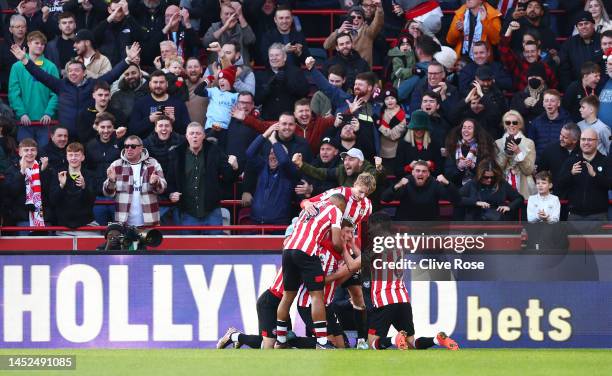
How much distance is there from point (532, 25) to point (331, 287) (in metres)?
5.88

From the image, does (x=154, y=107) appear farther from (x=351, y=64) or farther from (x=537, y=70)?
(x=537, y=70)

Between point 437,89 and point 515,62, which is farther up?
point 515,62

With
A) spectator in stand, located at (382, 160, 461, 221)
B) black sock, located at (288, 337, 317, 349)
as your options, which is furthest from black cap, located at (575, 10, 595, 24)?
black sock, located at (288, 337, 317, 349)

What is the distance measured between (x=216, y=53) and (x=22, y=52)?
2742 millimetres

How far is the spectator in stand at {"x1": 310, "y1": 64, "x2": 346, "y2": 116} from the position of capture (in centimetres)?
1900

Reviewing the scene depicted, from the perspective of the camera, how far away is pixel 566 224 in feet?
55.1

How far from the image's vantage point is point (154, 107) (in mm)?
18391

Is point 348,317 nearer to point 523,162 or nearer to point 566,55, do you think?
point 523,162

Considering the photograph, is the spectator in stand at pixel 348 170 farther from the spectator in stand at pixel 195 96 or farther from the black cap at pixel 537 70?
the black cap at pixel 537 70

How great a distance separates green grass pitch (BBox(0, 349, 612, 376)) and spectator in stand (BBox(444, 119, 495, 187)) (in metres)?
3.16

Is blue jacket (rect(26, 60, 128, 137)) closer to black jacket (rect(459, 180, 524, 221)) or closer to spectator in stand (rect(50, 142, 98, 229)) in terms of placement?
spectator in stand (rect(50, 142, 98, 229))

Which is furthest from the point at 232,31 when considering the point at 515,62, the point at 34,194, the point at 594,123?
the point at 594,123

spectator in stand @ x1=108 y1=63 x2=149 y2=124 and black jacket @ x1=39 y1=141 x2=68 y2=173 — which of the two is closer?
black jacket @ x1=39 y1=141 x2=68 y2=173

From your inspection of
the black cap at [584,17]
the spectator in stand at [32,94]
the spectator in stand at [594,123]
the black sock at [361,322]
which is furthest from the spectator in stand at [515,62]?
the spectator in stand at [32,94]
